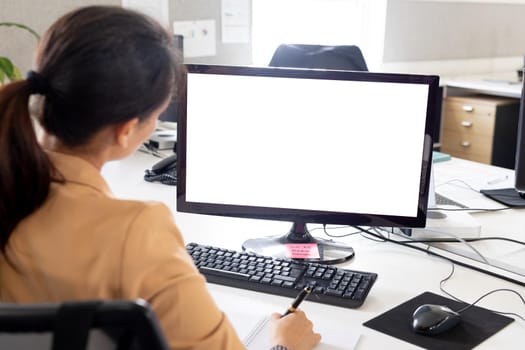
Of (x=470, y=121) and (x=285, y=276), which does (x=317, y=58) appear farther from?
(x=470, y=121)

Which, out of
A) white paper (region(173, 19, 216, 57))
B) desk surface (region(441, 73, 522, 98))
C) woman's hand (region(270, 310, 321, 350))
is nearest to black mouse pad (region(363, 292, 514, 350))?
woman's hand (region(270, 310, 321, 350))

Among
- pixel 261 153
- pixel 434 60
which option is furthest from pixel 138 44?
pixel 434 60

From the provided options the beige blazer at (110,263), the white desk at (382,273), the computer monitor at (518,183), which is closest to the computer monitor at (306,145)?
the white desk at (382,273)

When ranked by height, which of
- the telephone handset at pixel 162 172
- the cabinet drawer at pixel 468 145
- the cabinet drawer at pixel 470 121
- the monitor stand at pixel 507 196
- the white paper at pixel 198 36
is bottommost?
the cabinet drawer at pixel 468 145

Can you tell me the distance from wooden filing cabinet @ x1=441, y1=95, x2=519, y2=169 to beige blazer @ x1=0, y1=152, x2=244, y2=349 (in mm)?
3405

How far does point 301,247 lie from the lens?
4.61ft

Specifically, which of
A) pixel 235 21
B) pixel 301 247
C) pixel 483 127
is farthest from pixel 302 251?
pixel 483 127

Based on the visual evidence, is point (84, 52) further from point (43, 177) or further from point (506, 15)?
point (506, 15)

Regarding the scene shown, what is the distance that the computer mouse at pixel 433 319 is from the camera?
3.50 ft

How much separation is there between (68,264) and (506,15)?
14.4 feet

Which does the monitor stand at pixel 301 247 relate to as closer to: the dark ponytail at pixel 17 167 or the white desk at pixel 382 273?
the white desk at pixel 382 273

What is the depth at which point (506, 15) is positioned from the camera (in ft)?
14.8

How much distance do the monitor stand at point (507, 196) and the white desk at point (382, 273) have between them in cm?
4

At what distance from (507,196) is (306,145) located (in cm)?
81
